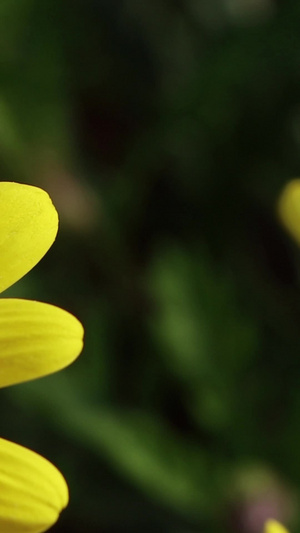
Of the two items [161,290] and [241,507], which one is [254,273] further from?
[241,507]

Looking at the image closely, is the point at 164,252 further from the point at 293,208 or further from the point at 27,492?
the point at 27,492

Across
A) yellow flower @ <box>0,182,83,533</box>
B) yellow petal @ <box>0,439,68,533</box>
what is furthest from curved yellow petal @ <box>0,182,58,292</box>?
yellow petal @ <box>0,439,68,533</box>

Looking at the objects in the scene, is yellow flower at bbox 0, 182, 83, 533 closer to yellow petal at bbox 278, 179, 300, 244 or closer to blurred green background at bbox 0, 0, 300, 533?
yellow petal at bbox 278, 179, 300, 244

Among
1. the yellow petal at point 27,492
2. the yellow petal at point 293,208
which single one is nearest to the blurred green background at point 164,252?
the yellow petal at point 293,208

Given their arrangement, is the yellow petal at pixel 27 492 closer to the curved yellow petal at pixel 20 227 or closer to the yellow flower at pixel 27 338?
the yellow flower at pixel 27 338

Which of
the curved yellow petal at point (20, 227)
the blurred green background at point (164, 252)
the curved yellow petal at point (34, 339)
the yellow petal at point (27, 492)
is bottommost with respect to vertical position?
the blurred green background at point (164, 252)

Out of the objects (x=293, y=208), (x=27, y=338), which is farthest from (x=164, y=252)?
(x=27, y=338)

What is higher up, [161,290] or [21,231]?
[21,231]

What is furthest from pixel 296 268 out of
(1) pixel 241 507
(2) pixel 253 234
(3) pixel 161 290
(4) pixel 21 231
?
(4) pixel 21 231
